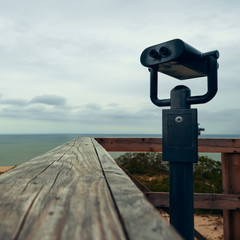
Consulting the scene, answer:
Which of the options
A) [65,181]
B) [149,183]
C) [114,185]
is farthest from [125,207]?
[149,183]

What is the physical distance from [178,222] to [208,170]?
11.4 ft

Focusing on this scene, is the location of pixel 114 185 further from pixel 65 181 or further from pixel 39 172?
pixel 39 172

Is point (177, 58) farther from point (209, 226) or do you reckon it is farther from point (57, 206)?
point (209, 226)

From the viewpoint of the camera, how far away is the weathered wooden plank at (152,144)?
234 cm

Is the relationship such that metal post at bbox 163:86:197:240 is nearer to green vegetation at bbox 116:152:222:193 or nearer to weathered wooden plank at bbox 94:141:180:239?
weathered wooden plank at bbox 94:141:180:239

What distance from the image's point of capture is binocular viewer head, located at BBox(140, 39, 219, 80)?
173cm

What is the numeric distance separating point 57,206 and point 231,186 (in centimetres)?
221

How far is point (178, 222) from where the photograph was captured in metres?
1.75

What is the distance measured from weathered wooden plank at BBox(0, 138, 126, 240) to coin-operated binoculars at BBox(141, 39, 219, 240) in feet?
3.06

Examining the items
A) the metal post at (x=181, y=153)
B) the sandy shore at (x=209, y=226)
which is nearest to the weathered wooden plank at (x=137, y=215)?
the metal post at (x=181, y=153)

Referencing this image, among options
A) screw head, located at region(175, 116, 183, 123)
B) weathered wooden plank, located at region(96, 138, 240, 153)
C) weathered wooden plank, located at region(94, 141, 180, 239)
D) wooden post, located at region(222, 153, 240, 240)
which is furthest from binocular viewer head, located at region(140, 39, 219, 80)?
weathered wooden plank, located at region(94, 141, 180, 239)

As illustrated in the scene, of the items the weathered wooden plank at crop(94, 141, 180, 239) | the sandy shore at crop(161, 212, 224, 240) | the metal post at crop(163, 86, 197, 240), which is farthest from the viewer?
the sandy shore at crop(161, 212, 224, 240)

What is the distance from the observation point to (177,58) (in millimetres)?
1714

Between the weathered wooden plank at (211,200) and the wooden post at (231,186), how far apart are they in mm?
69
